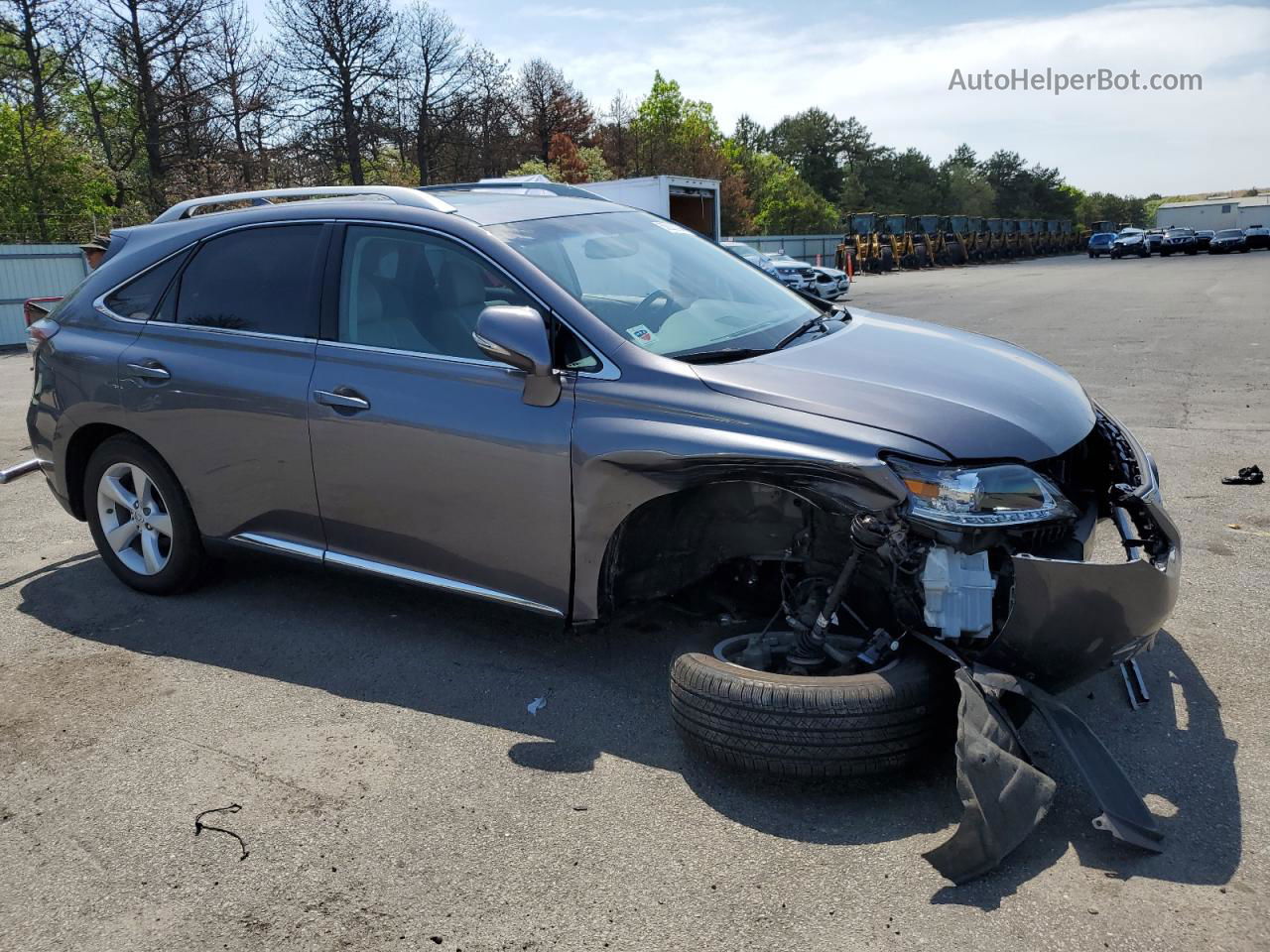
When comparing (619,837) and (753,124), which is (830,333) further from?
(753,124)

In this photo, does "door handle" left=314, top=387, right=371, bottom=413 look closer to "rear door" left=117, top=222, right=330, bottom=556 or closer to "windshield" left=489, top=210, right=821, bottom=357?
"rear door" left=117, top=222, right=330, bottom=556

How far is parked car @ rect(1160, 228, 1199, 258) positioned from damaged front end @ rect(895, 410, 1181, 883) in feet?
214

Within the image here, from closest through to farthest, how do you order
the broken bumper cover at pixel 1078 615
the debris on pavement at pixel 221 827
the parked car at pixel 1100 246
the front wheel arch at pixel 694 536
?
the broken bumper cover at pixel 1078 615 < the debris on pavement at pixel 221 827 < the front wheel arch at pixel 694 536 < the parked car at pixel 1100 246

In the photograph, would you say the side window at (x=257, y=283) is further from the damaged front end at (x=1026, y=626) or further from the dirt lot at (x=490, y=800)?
the damaged front end at (x=1026, y=626)

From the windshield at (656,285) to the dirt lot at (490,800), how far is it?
4.29 feet

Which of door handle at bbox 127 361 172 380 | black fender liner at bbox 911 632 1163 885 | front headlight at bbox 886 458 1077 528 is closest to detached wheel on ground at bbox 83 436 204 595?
door handle at bbox 127 361 172 380

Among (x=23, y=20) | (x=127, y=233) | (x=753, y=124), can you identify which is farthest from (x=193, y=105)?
(x=753, y=124)

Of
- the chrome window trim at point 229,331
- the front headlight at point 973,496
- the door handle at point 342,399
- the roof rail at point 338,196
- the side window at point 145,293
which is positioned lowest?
the front headlight at point 973,496

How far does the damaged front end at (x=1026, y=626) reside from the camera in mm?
2762

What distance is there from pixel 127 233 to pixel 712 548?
11.5 feet

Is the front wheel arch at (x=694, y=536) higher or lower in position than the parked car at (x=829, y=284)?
higher

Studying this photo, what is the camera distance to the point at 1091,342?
1466cm

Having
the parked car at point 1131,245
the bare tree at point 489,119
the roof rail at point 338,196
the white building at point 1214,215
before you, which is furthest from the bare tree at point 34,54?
the white building at point 1214,215

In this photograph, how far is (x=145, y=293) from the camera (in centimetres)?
489
